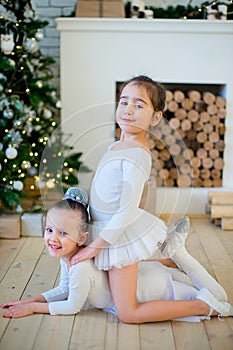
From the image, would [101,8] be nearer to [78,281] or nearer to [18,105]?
[18,105]

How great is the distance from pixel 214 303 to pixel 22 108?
1618 mm

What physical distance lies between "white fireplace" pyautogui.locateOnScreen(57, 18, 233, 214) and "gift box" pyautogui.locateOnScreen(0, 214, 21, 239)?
622 mm

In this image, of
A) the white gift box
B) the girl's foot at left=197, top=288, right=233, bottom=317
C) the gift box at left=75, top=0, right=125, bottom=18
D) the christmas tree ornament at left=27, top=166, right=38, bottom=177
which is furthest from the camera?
the gift box at left=75, top=0, right=125, bottom=18

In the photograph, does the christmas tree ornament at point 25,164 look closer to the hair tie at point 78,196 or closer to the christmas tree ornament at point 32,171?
the christmas tree ornament at point 32,171

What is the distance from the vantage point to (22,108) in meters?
3.15

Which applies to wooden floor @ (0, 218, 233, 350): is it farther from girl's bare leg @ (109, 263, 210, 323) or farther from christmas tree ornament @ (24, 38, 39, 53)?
christmas tree ornament @ (24, 38, 39, 53)

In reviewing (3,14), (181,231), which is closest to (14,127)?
(3,14)

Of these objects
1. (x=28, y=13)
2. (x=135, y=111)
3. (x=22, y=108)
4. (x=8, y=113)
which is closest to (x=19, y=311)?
(x=135, y=111)

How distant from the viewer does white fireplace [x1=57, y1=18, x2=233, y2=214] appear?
3361mm

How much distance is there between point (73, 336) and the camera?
189cm

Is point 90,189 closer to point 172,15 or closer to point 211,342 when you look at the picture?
point 211,342

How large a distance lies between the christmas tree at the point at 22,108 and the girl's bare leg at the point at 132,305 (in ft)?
2.98

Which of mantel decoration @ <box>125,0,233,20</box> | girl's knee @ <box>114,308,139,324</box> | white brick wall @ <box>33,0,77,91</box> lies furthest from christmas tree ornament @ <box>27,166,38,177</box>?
girl's knee @ <box>114,308,139,324</box>

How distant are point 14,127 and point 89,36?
76cm
